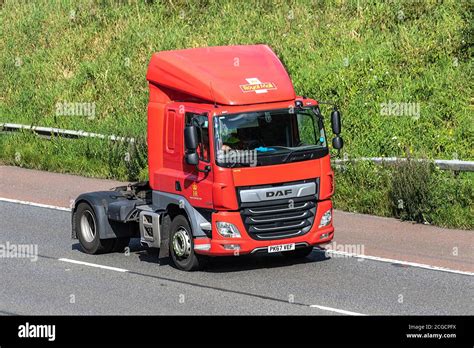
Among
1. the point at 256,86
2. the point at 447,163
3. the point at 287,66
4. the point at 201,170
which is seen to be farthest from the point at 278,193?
the point at 287,66

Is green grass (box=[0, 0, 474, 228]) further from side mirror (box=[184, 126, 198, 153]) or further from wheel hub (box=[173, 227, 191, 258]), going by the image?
side mirror (box=[184, 126, 198, 153])

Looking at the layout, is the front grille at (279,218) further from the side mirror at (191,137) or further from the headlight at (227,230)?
the side mirror at (191,137)

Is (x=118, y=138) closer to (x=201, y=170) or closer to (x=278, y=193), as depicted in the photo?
(x=201, y=170)

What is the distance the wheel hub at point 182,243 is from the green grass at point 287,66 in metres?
5.63

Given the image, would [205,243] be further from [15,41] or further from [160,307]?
[15,41]

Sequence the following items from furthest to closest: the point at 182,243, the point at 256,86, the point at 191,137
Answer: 1. the point at 182,243
2. the point at 256,86
3. the point at 191,137

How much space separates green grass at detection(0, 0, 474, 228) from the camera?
945 inches

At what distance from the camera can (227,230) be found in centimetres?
1594

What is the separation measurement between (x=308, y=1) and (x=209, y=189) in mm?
18149

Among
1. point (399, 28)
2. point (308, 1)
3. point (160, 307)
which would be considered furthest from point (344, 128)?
point (160, 307)

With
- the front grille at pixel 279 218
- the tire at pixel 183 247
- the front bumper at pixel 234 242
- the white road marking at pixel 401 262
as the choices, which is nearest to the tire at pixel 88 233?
the tire at pixel 183 247

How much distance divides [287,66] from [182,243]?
1318 cm

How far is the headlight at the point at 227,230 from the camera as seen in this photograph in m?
15.9

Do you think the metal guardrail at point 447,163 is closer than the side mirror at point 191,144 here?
No
